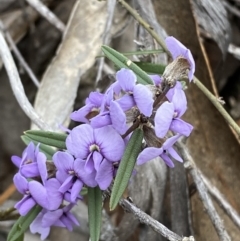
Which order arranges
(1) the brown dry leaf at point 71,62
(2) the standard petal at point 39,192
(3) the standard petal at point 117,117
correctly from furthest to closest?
1. (1) the brown dry leaf at point 71,62
2. (2) the standard petal at point 39,192
3. (3) the standard petal at point 117,117

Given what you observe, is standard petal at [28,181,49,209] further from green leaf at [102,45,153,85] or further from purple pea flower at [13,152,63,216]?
green leaf at [102,45,153,85]

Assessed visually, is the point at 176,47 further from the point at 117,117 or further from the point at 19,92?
the point at 19,92

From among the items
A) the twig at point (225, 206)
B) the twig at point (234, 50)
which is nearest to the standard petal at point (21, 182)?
the twig at point (225, 206)

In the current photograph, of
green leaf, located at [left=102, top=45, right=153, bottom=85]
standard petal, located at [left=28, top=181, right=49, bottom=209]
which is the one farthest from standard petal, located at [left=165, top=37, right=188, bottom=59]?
standard petal, located at [left=28, top=181, right=49, bottom=209]

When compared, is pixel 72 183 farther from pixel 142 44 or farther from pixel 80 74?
pixel 80 74

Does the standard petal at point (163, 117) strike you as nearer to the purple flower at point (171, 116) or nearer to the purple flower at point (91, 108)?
the purple flower at point (171, 116)

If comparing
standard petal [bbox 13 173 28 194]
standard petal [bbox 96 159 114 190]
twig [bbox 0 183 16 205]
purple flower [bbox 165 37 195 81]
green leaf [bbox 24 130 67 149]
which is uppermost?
purple flower [bbox 165 37 195 81]
